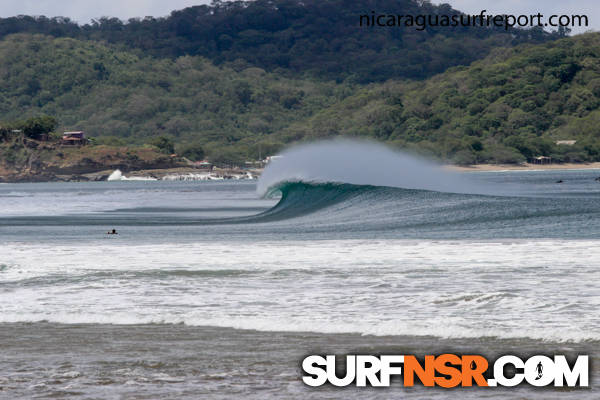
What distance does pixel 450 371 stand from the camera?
8.08 meters

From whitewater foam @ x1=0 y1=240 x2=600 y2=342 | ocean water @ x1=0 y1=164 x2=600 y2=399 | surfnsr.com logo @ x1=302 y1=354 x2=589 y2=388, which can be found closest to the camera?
surfnsr.com logo @ x1=302 y1=354 x2=589 y2=388

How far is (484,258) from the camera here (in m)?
17.9

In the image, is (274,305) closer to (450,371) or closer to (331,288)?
(331,288)

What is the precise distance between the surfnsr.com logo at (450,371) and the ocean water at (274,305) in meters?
0.19

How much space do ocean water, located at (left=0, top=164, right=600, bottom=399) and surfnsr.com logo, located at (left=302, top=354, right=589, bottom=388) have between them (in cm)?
19

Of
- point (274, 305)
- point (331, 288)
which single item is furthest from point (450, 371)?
point (331, 288)

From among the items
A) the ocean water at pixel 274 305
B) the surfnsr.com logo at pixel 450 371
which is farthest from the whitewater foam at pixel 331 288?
the surfnsr.com logo at pixel 450 371

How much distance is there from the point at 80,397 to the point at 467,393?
330 centimetres

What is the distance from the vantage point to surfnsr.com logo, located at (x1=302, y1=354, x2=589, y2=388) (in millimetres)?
7805

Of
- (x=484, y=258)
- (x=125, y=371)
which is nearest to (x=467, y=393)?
(x=125, y=371)

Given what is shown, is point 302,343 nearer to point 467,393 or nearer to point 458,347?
point 458,347

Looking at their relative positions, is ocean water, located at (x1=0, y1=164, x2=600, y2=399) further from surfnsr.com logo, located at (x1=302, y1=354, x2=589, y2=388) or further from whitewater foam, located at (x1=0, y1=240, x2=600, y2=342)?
surfnsr.com logo, located at (x1=302, y1=354, x2=589, y2=388)

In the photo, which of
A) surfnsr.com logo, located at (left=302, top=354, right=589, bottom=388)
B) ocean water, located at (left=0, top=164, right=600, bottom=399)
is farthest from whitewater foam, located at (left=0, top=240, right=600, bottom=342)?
surfnsr.com logo, located at (left=302, top=354, right=589, bottom=388)

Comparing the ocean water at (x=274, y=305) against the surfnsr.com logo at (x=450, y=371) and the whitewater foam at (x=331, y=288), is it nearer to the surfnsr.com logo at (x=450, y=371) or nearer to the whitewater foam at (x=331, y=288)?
the whitewater foam at (x=331, y=288)
